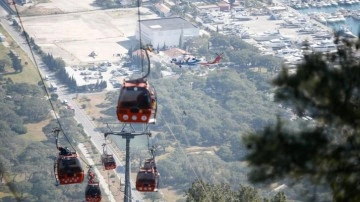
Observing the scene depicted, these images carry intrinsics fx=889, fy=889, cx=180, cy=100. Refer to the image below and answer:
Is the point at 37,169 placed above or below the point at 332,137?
below

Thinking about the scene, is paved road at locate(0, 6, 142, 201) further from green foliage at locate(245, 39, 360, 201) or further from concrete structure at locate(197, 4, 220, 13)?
green foliage at locate(245, 39, 360, 201)

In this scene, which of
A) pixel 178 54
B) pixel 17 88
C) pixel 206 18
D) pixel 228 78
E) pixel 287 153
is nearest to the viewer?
pixel 287 153

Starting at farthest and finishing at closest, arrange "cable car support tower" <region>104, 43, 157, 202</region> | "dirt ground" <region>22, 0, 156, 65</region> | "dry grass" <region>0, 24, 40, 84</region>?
"dirt ground" <region>22, 0, 156, 65</region>, "dry grass" <region>0, 24, 40, 84</region>, "cable car support tower" <region>104, 43, 157, 202</region>

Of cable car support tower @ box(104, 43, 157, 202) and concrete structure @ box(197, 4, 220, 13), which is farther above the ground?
cable car support tower @ box(104, 43, 157, 202)

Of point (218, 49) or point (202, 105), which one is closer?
point (202, 105)

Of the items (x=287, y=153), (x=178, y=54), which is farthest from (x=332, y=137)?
(x=178, y=54)

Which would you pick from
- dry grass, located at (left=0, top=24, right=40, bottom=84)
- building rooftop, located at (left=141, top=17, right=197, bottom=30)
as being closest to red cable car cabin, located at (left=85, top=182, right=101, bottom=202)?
dry grass, located at (left=0, top=24, right=40, bottom=84)

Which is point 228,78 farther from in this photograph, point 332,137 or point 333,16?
point 332,137
